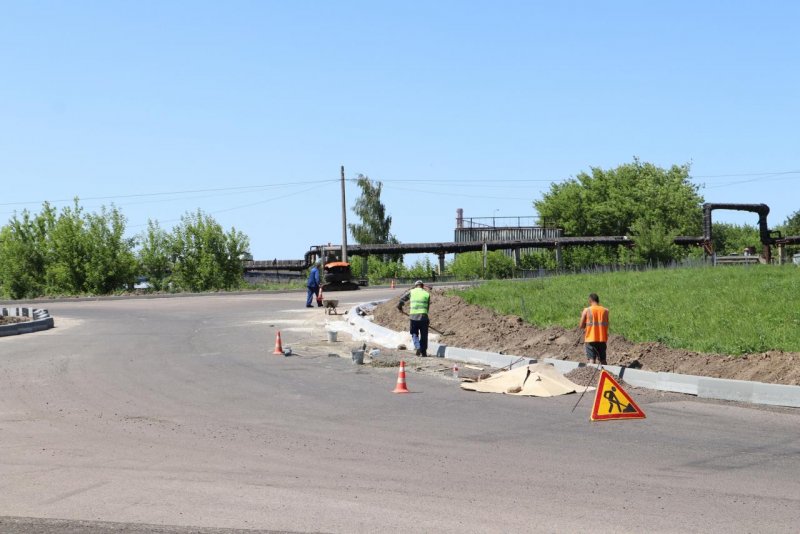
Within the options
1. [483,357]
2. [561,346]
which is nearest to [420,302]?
[483,357]

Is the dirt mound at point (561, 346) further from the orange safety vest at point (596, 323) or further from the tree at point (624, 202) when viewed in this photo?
the tree at point (624, 202)

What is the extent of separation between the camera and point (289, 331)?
29438mm

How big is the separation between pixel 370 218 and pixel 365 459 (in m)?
102

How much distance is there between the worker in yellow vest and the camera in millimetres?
16969

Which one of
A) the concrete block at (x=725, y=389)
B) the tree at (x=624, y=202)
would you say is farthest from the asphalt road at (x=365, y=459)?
the tree at (x=624, y=202)

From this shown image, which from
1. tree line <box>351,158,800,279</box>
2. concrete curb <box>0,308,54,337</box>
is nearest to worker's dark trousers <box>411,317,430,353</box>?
concrete curb <box>0,308,54,337</box>

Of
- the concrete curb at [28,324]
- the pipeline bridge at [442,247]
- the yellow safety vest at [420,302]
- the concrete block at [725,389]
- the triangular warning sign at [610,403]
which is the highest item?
the pipeline bridge at [442,247]

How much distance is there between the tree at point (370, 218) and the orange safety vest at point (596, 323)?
9300cm

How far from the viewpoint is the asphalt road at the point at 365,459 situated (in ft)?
24.3

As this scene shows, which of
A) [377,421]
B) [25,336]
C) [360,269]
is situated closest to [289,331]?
[25,336]

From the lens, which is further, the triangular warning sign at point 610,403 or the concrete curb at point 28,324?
the concrete curb at point 28,324

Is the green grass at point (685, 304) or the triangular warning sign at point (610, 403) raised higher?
the green grass at point (685, 304)

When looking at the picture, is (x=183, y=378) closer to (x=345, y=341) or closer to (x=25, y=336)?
(x=345, y=341)

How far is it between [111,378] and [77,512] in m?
10.4
